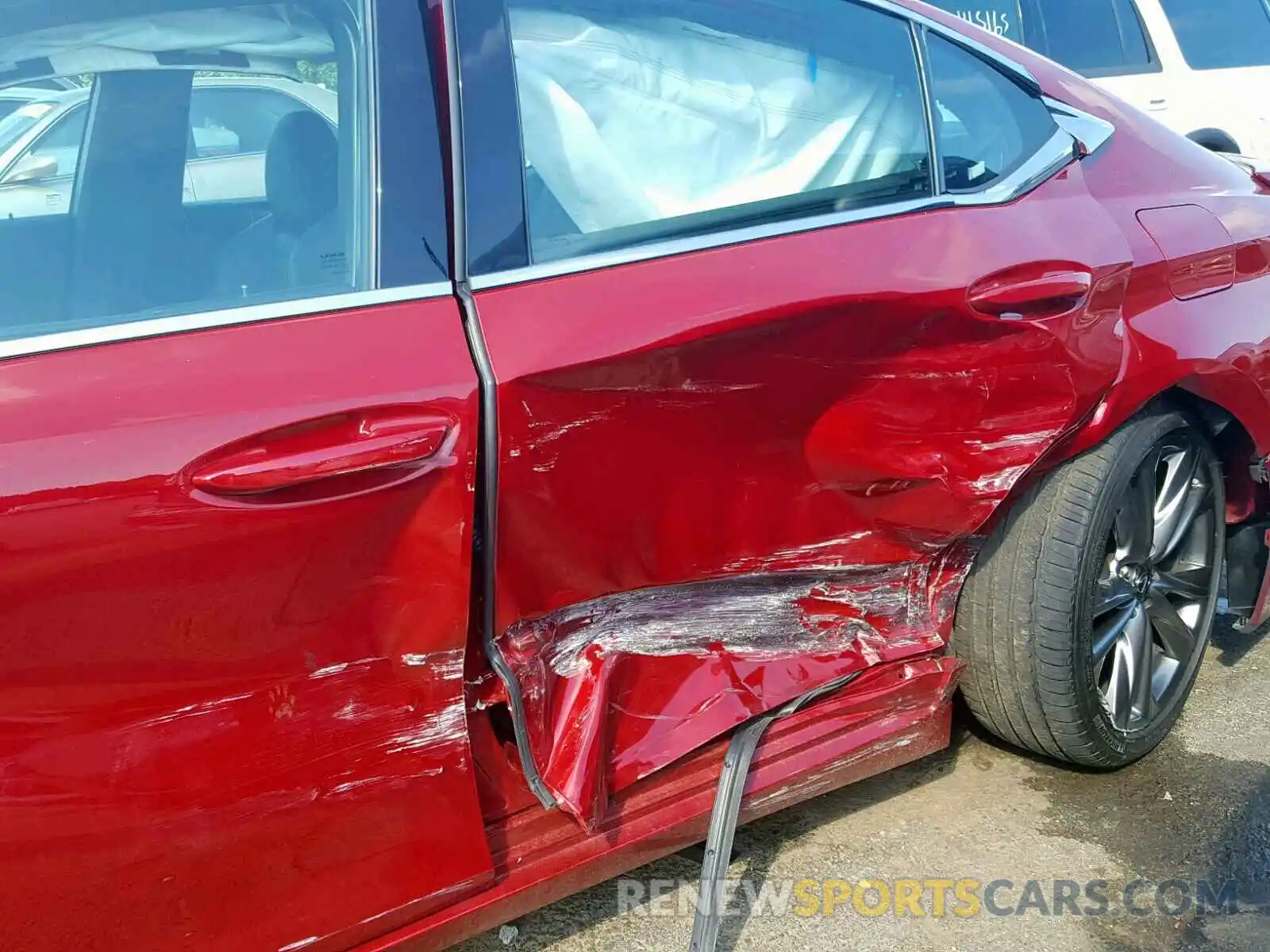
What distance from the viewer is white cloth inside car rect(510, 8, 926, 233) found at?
1605mm

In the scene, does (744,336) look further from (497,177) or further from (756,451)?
(497,177)

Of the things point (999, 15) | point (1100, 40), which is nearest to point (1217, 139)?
point (1100, 40)

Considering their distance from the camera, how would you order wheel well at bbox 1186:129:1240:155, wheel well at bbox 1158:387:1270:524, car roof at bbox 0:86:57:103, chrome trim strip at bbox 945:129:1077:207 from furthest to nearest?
wheel well at bbox 1186:129:1240:155 < wheel well at bbox 1158:387:1270:524 < chrome trim strip at bbox 945:129:1077:207 < car roof at bbox 0:86:57:103

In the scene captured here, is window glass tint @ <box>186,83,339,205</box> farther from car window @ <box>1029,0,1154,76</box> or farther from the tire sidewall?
car window @ <box>1029,0,1154,76</box>

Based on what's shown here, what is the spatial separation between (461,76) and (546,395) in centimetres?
46

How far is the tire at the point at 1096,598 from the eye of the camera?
2082 millimetres

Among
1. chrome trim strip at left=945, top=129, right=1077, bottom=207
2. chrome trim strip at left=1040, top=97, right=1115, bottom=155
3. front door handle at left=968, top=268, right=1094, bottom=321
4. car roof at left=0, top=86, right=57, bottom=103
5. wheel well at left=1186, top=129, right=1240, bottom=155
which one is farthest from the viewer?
wheel well at left=1186, top=129, right=1240, bottom=155

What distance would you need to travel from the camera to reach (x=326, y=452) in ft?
4.30

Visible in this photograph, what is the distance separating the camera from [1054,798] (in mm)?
2359

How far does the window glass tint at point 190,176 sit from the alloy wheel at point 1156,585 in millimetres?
1606

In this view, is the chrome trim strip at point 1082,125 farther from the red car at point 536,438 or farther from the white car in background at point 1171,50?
the white car in background at point 1171,50

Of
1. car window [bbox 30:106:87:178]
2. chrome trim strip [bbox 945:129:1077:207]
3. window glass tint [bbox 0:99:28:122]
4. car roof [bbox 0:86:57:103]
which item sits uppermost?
car roof [bbox 0:86:57:103]

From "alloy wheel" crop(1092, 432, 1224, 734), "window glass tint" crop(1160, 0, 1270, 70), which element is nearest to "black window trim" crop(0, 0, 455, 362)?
"alloy wheel" crop(1092, 432, 1224, 734)

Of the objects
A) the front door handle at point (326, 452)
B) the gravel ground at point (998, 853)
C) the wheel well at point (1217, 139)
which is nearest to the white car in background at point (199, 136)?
the front door handle at point (326, 452)
